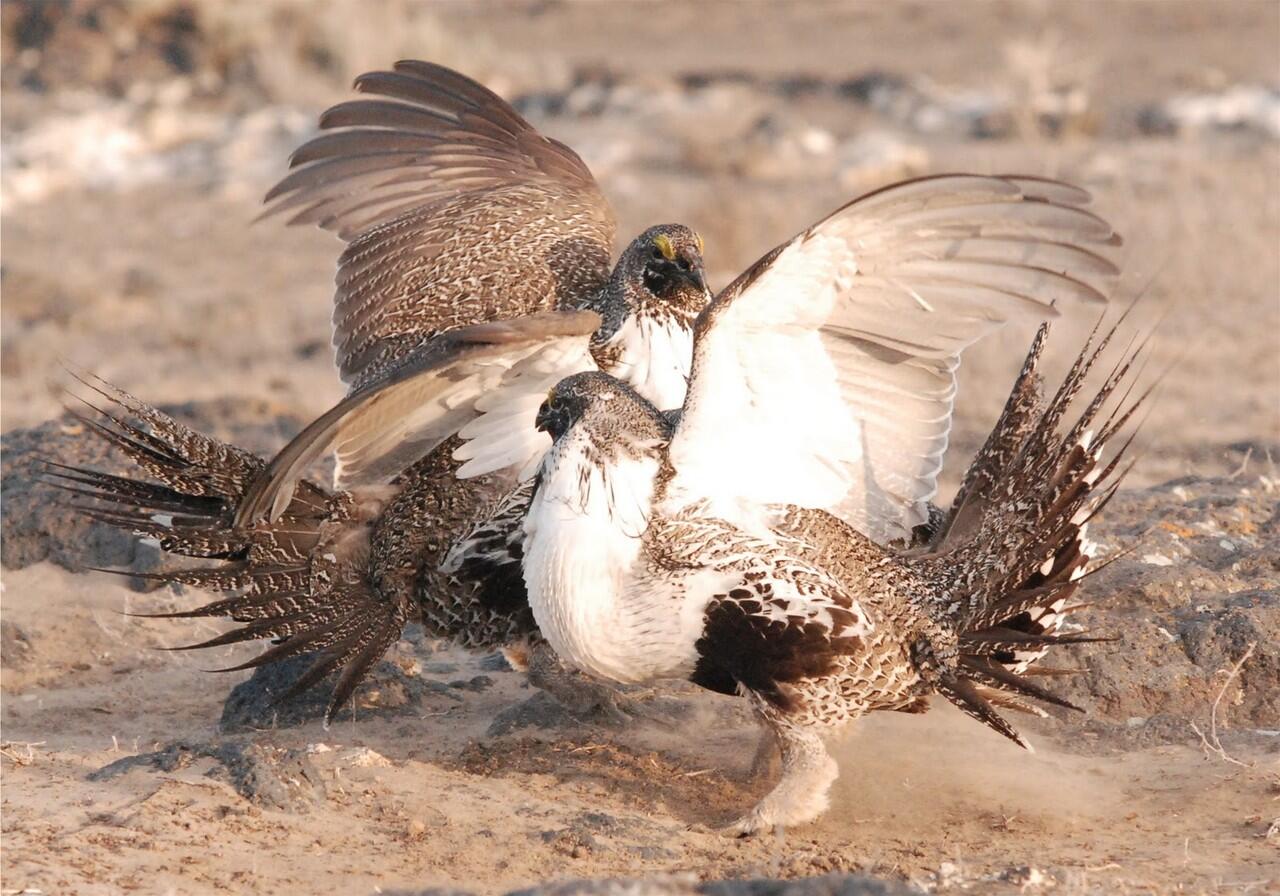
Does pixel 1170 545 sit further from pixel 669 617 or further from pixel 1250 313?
pixel 1250 313

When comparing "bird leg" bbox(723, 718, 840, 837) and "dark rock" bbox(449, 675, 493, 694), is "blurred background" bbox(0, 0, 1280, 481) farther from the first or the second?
"bird leg" bbox(723, 718, 840, 837)

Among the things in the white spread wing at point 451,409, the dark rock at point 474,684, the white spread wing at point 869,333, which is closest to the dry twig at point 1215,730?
the white spread wing at point 869,333

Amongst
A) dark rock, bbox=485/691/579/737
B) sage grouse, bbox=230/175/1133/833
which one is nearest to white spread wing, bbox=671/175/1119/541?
sage grouse, bbox=230/175/1133/833

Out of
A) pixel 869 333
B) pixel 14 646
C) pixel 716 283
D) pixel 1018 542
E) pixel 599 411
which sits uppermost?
pixel 716 283

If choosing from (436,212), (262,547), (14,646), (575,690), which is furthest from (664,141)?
(262,547)

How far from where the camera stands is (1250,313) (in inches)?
372

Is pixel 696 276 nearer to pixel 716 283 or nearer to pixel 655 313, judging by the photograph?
pixel 655 313

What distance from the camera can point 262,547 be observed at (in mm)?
4867

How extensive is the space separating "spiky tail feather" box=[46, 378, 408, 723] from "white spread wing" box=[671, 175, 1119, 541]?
4.07ft

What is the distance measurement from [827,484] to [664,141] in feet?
30.1

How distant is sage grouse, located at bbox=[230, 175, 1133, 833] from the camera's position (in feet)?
13.0

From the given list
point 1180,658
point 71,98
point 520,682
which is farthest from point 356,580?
point 71,98

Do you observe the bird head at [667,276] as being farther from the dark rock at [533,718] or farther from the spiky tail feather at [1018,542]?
the dark rock at [533,718]

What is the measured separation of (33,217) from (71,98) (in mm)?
3000
